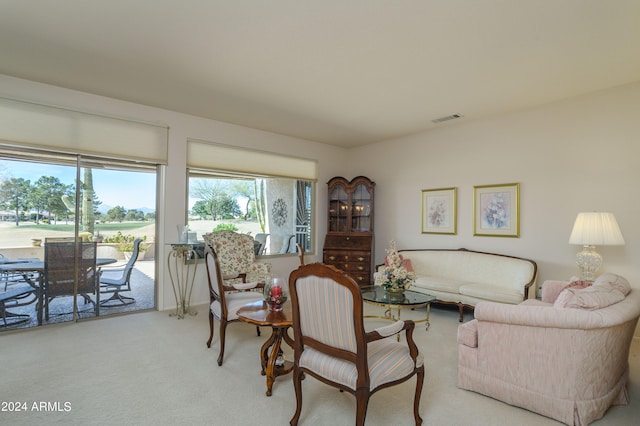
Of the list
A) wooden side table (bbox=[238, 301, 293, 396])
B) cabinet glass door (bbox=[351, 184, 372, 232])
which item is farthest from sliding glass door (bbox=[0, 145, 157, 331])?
cabinet glass door (bbox=[351, 184, 372, 232])

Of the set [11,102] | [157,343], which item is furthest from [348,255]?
[11,102]

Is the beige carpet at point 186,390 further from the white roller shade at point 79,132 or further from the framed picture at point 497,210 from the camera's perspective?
the white roller shade at point 79,132

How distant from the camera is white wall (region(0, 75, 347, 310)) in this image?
12.6 feet

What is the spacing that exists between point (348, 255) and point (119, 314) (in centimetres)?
364

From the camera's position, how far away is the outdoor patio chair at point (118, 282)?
173 inches

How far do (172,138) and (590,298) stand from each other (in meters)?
4.96

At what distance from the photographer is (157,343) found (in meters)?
3.43

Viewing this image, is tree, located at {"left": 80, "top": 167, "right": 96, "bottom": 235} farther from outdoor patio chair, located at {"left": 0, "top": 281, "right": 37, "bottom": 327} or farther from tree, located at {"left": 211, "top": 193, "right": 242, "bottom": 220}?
tree, located at {"left": 211, "top": 193, "right": 242, "bottom": 220}

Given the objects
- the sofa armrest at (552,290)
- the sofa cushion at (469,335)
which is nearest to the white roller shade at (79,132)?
the sofa cushion at (469,335)

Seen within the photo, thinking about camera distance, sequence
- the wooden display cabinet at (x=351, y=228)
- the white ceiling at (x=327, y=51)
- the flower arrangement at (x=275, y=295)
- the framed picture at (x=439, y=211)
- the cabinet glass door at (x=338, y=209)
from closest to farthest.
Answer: the white ceiling at (x=327, y=51) → the flower arrangement at (x=275, y=295) → the framed picture at (x=439, y=211) → the wooden display cabinet at (x=351, y=228) → the cabinet glass door at (x=338, y=209)

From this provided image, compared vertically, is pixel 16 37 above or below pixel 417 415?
above

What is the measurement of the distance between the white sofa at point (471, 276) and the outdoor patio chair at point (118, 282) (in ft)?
13.1

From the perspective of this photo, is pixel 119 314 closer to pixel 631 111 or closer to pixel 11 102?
pixel 11 102

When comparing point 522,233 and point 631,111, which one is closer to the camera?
point 631,111
